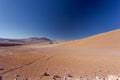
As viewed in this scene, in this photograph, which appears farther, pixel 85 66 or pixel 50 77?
pixel 85 66

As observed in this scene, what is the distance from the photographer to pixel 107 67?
1403 centimetres

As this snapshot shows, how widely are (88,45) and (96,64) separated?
12624 millimetres

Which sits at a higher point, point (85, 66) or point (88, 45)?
point (88, 45)

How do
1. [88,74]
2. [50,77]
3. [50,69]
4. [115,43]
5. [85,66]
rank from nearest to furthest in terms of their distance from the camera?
[50,77], [88,74], [50,69], [85,66], [115,43]

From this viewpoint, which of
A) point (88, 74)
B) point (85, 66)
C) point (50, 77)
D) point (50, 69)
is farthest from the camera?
point (85, 66)

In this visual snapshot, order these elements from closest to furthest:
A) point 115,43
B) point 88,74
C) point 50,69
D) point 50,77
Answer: point 50,77 → point 88,74 → point 50,69 → point 115,43

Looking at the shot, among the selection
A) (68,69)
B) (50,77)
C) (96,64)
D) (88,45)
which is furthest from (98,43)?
(50,77)

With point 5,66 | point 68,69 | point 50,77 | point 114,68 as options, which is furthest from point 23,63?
point 114,68

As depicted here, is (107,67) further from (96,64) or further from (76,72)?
(76,72)

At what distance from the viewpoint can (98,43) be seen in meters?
27.9

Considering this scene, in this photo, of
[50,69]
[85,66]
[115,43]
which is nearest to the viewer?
[50,69]

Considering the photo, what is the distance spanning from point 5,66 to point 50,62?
2580mm

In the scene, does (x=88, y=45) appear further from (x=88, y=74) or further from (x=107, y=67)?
(x=88, y=74)

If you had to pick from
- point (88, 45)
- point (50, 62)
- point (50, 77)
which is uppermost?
point (88, 45)
